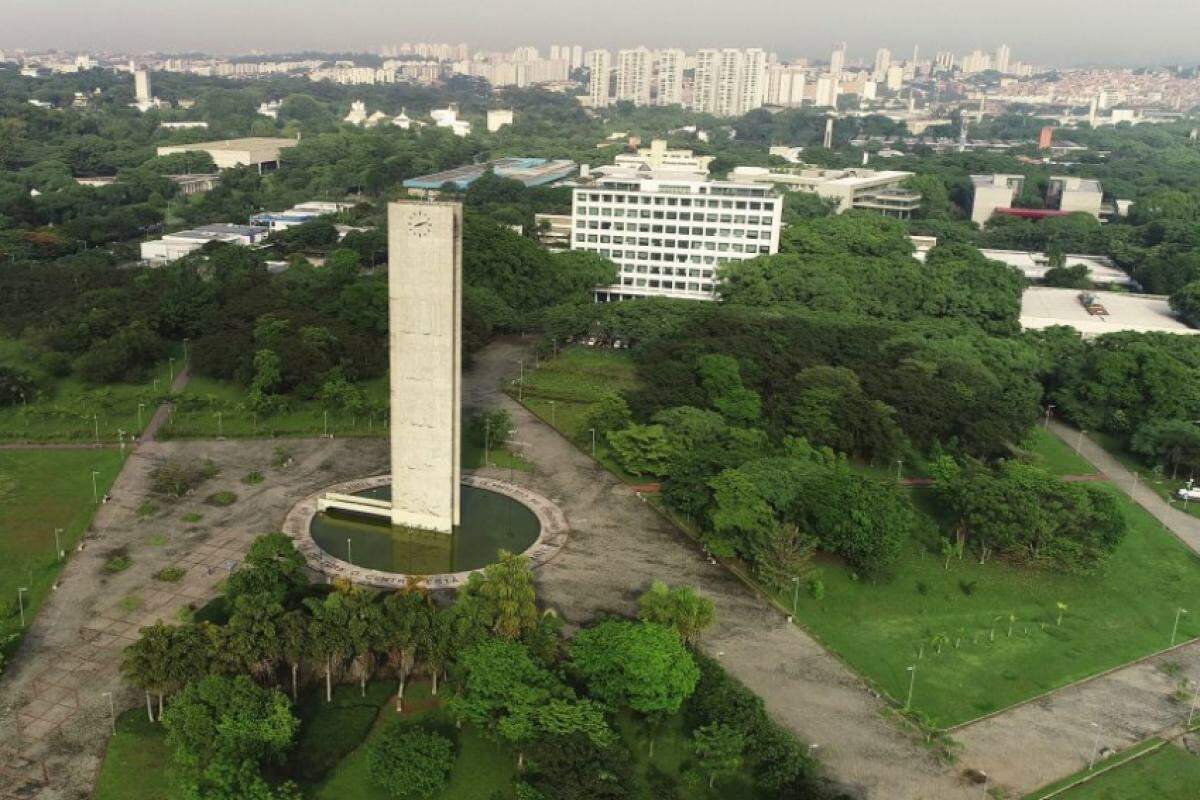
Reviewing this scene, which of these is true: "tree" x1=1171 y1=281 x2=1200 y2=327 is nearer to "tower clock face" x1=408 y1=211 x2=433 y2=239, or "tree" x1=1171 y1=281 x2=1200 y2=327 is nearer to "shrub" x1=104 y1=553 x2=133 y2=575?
"tower clock face" x1=408 y1=211 x2=433 y2=239

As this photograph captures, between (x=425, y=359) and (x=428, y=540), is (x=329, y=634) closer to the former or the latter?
(x=428, y=540)

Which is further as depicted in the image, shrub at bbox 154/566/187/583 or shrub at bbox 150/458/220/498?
shrub at bbox 150/458/220/498

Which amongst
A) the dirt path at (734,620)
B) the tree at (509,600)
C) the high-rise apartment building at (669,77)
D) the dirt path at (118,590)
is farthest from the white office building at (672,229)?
the high-rise apartment building at (669,77)

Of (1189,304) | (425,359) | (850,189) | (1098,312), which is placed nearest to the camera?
(425,359)

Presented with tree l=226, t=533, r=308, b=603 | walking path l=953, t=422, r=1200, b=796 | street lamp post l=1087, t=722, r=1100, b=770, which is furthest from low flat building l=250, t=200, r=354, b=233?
street lamp post l=1087, t=722, r=1100, b=770

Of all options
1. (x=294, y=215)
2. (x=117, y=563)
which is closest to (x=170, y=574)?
(x=117, y=563)

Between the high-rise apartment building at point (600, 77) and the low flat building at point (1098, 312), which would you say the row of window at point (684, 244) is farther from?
the high-rise apartment building at point (600, 77)
